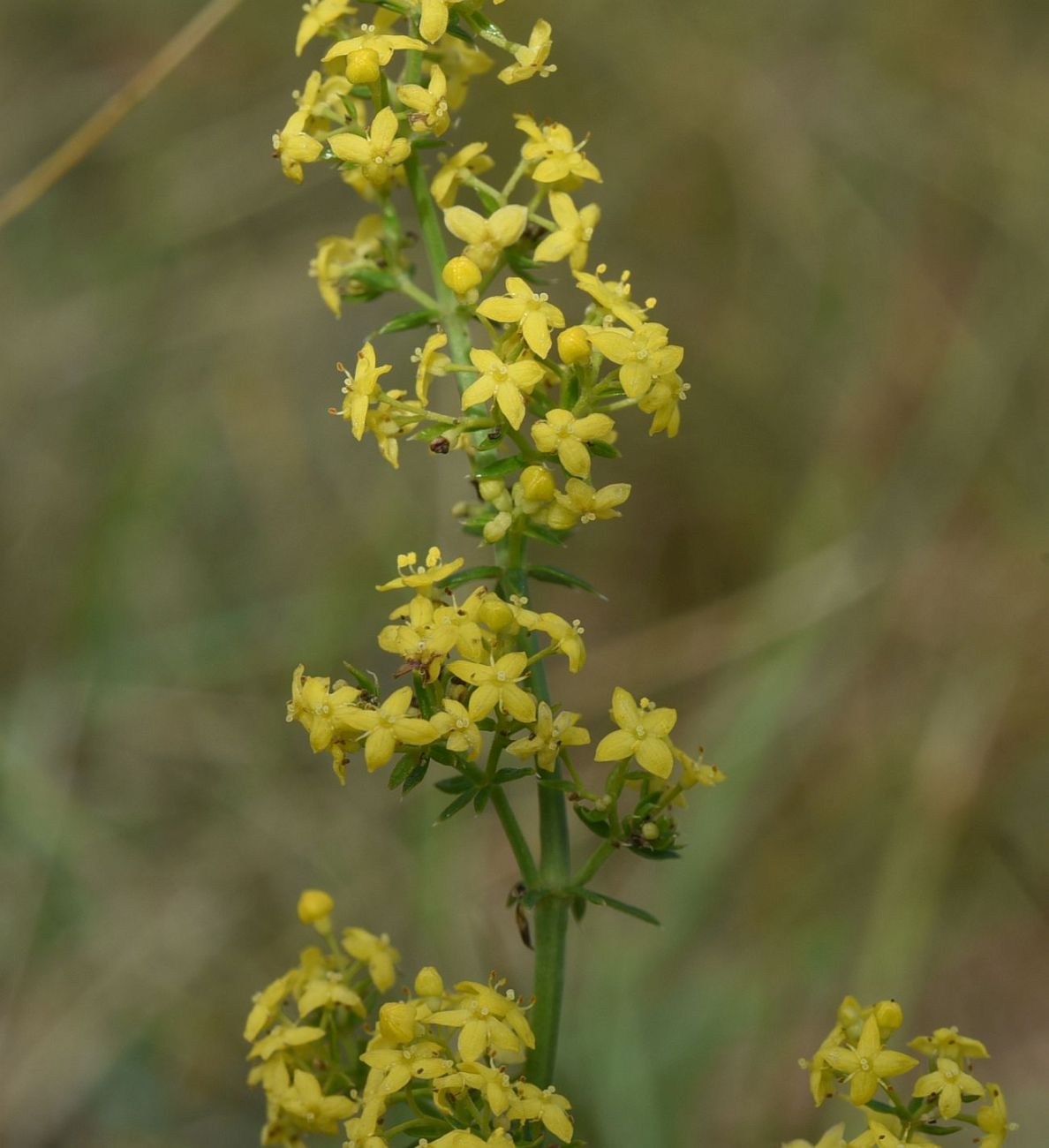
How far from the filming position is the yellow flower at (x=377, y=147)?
257 cm

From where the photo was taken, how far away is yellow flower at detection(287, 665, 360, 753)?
98.5 inches

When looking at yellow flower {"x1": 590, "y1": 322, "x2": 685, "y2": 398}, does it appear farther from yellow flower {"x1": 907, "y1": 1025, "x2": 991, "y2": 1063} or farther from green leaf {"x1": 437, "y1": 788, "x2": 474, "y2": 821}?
yellow flower {"x1": 907, "y1": 1025, "x2": 991, "y2": 1063}

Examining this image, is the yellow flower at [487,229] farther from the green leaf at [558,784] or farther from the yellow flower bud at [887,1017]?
the yellow flower bud at [887,1017]

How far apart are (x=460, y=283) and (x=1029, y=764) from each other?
4399mm

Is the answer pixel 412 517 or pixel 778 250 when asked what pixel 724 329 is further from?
pixel 412 517

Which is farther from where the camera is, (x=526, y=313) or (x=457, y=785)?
(x=457, y=785)

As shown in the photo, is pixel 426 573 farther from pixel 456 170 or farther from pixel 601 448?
pixel 456 170

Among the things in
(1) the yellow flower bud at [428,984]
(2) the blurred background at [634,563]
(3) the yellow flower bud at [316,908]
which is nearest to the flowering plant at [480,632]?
(1) the yellow flower bud at [428,984]

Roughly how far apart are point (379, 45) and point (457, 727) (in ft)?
4.32

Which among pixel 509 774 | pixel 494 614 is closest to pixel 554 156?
pixel 494 614

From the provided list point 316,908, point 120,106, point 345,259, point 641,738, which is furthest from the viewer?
point 120,106

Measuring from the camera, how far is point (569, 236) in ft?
8.71

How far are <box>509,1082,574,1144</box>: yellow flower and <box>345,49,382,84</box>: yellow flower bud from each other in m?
1.92

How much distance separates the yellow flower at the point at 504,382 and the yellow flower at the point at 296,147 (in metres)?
0.56
